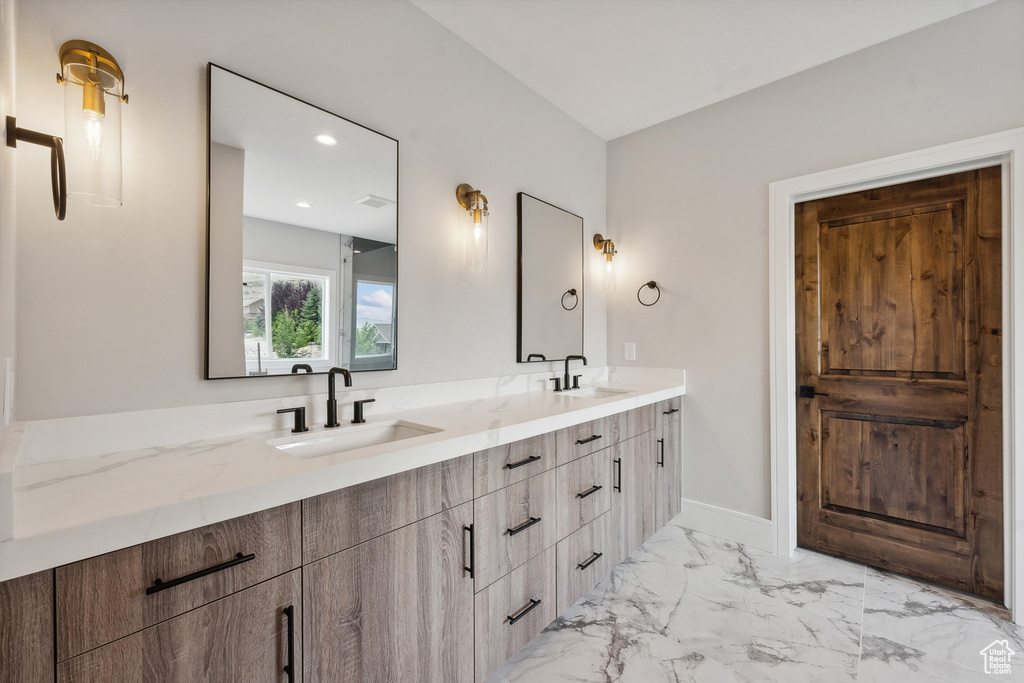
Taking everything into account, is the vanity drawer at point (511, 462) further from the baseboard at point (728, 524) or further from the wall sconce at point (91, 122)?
the baseboard at point (728, 524)

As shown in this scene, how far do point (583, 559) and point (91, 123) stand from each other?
2.12m

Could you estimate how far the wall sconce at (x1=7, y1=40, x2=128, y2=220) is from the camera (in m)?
1.07

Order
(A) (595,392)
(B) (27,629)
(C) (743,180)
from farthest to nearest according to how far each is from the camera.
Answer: (A) (595,392) → (C) (743,180) → (B) (27,629)

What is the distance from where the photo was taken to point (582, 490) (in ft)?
6.20

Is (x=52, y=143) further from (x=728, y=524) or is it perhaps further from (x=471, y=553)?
(x=728, y=524)

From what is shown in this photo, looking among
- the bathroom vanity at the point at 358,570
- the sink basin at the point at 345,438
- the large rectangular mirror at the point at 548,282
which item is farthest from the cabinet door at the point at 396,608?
the large rectangular mirror at the point at 548,282

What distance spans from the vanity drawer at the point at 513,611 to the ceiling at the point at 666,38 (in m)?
2.31

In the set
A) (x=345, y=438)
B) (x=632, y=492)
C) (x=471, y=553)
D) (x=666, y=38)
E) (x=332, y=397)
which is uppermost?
(x=666, y=38)

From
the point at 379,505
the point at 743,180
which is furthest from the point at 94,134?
the point at 743,180

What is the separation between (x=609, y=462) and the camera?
2076 mm

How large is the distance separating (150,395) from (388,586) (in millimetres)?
849

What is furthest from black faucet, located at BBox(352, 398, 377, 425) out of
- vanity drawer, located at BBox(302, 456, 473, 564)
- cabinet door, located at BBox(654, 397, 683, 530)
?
cabinet door, located at BBox(654, 397, 683, 530)

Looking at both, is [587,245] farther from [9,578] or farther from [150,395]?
[9,578]
